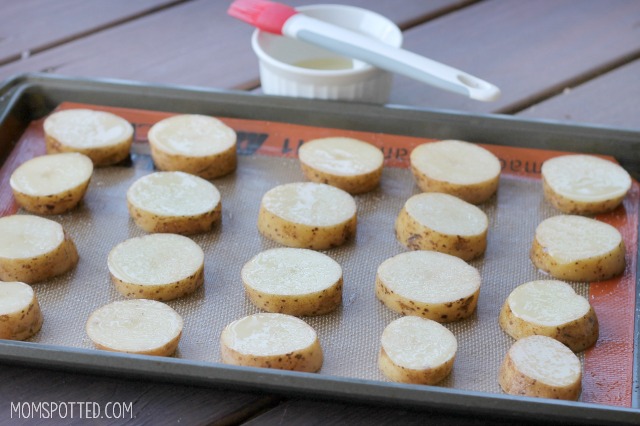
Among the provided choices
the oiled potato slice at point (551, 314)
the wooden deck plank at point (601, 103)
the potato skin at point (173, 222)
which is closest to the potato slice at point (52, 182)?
the potato skin at point (173, 222)

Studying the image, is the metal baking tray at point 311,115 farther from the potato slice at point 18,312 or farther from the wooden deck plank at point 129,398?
the wooden deck plank at point 129,398

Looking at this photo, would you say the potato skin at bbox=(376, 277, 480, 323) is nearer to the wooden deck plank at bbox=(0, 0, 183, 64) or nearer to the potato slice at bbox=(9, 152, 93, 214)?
the potato slice at bbox=(9, 152, 93, 214)

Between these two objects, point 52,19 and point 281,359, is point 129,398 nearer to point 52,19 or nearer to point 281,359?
point 281,359

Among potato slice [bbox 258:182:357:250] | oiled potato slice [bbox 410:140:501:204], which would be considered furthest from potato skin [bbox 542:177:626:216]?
potato slice [bbox 258:182:357:250]

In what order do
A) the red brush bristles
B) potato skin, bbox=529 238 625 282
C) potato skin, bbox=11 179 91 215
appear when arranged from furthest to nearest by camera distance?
the red brush bristles, potato skin, bbox=11 179 91 215, potato skin, bbox=529 238 625 282

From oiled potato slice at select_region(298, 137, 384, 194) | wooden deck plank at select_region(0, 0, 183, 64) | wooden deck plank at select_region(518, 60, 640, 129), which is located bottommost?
oiled potato slice at select_region(298, 137, 384, 194)

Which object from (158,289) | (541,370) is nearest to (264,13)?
(158,289)
